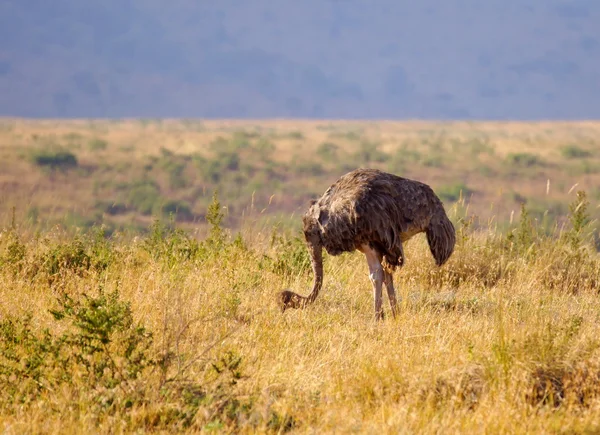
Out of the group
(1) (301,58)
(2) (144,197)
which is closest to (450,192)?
(2) (144,197)

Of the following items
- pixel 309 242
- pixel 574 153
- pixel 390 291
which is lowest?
pixel 390 291

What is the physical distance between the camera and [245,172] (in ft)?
144

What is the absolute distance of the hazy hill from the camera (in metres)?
159

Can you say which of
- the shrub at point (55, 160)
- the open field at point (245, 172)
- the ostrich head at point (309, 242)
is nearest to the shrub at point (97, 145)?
the open field at point (245, 172)

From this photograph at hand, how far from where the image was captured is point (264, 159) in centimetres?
4769

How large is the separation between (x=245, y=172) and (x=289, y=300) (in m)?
36.3

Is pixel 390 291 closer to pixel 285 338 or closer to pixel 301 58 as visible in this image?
pixel 285 338

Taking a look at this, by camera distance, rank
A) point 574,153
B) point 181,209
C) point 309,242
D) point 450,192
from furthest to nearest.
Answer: point 574,153 < point 450,192 < point 181,209 < point 309,242

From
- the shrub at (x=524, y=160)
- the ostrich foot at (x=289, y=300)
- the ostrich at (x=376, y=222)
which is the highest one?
the shrub at (x=524, y=160)

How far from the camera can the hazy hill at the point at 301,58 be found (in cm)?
15875

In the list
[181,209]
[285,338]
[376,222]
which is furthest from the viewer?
[181,209]

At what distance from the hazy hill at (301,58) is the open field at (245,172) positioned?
101 m

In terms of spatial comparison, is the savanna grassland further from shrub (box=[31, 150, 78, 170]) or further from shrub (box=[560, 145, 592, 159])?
shrub (box=[560, 145, 592, 159])

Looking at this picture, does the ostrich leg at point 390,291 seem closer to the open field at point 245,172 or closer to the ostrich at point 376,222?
the ostrich at point 376,222
